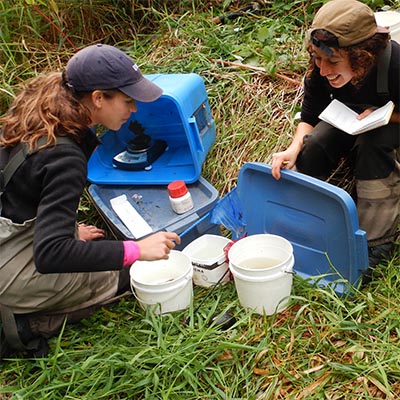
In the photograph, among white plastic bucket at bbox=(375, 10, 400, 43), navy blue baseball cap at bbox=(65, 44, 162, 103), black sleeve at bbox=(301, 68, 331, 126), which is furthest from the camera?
white plastic bucket at bbox=(375, 10, 400, 43)

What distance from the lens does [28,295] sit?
2051 mm

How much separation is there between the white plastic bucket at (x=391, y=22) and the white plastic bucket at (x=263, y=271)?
1.22 metres

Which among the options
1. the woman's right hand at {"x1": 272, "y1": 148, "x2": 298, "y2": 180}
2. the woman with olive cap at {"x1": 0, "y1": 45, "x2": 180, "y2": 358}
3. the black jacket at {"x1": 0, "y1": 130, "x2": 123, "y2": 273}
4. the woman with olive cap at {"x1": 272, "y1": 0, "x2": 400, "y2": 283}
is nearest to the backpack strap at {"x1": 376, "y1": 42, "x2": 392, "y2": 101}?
the woman with olive cap at {"x1": 272, "y1": 0, "x2": 400, "y2": 283}

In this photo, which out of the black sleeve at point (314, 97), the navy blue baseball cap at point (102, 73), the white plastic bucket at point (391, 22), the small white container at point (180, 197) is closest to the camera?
the navy blue baseball cap at point (102, 73)

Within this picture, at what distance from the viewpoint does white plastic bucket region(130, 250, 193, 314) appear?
208cm

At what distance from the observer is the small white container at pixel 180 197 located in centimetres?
249

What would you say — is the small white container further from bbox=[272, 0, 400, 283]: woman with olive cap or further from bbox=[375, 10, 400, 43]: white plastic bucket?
bbox=[375, 10, 400, 43]: white plastic bucket

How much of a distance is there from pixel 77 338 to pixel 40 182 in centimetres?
66

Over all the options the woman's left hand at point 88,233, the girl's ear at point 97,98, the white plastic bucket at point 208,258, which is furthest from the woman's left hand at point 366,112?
the woman's left hand at point 88,233

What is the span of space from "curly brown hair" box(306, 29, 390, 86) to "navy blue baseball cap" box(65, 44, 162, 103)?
0.65m

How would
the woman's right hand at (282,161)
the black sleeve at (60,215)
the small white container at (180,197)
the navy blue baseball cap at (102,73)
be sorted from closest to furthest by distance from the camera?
the black sleeve at (60,215)
the navy blue baseball cap at (102,73)
the woman's right hand at (282,161)
the small white container at (180,197)

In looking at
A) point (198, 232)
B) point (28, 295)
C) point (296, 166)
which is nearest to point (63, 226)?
point (28, 295)

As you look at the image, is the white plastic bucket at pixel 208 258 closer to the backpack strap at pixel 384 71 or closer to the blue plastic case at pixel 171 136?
the blue plastic case at pixel 171 136

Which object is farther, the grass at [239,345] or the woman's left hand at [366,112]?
the woman's left hand at [366,112]
